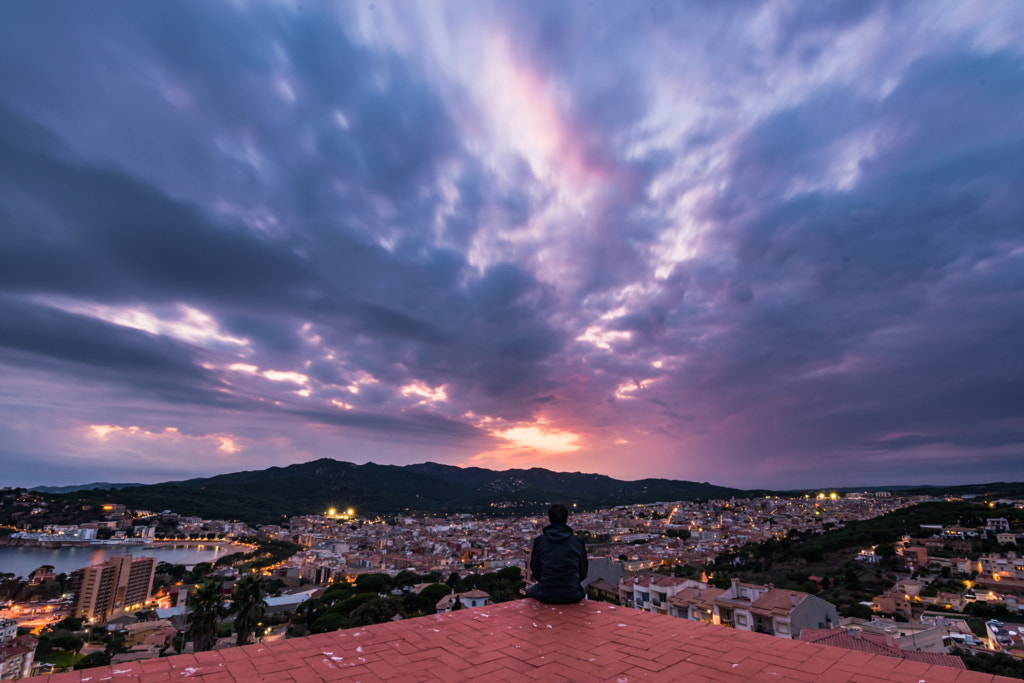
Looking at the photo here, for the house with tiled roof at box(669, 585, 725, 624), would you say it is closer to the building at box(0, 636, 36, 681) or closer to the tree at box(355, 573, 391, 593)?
the tree at box(355, 573, 391, 593)

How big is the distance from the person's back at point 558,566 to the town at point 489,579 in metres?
7.66

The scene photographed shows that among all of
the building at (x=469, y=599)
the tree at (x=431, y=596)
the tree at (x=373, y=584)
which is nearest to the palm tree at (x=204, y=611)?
the building at (x=469, y=599)

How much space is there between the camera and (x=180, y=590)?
1945 inches

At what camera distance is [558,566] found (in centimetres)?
389

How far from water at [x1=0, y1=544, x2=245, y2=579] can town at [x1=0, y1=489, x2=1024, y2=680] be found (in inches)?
91.7

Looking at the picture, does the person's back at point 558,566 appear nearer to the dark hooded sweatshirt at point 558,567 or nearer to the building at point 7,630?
the dark hooded sweatshirt at point 558,567

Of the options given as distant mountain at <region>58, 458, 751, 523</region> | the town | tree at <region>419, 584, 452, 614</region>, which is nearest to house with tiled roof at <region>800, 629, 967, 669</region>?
the town

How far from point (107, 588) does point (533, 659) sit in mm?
64052

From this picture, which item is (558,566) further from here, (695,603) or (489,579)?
(489,579)

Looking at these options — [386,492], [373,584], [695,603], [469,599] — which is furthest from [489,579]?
[386,492]

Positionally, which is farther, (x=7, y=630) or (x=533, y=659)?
(x=7, y=630)

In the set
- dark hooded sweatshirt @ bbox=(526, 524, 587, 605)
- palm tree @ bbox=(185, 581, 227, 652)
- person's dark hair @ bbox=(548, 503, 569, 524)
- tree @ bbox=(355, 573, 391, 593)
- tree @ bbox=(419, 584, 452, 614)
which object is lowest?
tree @ bbox=(355, 573, 391, 593)

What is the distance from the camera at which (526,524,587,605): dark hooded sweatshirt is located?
12.6ft

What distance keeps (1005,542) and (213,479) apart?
198 metres
